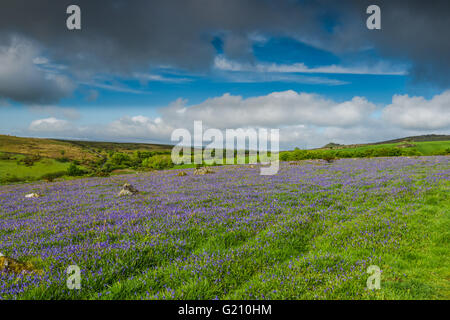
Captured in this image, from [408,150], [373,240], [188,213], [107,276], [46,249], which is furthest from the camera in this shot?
[408,150]

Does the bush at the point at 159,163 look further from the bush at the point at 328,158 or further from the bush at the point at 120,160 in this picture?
the bush at the point at 328,158

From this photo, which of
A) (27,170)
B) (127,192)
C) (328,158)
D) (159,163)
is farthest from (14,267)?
(159,163)

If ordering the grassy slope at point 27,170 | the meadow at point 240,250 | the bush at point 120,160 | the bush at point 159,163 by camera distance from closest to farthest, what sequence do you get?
the meadow at point 240,250, the grassy slope at point 27,170, the bush at point 159,163, the bush at point 120,160

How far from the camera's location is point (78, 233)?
7.38 meters

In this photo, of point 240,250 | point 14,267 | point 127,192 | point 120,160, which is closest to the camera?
point 14,267

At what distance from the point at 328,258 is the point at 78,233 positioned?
7984mm

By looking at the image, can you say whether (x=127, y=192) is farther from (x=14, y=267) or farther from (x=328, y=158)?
(x=328, y=158)

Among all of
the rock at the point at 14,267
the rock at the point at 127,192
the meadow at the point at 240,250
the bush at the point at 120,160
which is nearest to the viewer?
the meadow at the point at 240,250

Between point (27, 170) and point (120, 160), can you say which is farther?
point (120, 160)

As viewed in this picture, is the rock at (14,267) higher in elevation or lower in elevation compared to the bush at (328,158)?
lower

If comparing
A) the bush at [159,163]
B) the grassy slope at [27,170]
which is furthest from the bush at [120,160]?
the grassy slope at [27,170]

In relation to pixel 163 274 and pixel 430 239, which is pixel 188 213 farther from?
pixel 430 239
